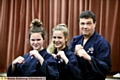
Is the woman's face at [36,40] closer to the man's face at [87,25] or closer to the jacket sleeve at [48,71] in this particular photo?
the jacket sleeve at [48,71]

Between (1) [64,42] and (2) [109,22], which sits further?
(2) [109,22]

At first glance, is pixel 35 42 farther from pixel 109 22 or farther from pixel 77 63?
pixel 109 22

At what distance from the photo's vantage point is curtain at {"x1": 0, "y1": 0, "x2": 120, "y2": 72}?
232 centimetres

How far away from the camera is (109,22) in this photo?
2320mm

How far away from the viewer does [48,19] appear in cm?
246

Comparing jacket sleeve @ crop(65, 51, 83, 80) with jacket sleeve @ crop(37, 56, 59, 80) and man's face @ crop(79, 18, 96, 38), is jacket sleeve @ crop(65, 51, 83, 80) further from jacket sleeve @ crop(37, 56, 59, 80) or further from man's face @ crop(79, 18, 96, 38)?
man's face @ crop(79, 18, 96, 38)

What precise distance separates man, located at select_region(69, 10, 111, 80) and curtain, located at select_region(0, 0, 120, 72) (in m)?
0.75

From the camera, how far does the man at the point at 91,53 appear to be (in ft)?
4.83

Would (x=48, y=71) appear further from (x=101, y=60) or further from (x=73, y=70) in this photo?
(x=101, y=60)

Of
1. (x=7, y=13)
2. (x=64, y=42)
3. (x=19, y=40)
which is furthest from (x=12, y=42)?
(x=64, y=42)

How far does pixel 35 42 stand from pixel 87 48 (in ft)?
1.10

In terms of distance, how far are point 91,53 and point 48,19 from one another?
1005 millimetres

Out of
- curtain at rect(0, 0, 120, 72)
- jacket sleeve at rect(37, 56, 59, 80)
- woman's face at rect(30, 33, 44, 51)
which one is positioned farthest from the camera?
curtain at rect(0, 0, 120, 72)

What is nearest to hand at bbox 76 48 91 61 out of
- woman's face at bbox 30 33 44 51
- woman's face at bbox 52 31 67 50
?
woman's face at bbox 52 31 67 50
